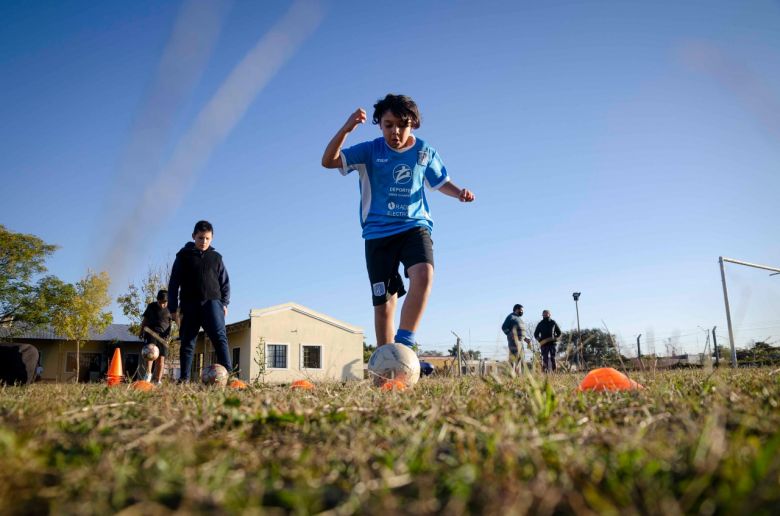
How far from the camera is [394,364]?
4.31m

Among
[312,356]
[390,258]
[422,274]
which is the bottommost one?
[312,356]

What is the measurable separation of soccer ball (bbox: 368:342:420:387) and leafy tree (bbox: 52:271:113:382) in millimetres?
32963

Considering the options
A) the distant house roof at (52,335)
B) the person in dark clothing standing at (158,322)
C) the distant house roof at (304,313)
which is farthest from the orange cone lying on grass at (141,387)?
the distant house roof at (52,335)

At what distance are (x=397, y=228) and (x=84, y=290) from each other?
35537mm

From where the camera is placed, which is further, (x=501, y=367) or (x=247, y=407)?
(x=501, y=367)

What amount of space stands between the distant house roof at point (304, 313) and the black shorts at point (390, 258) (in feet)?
84.2

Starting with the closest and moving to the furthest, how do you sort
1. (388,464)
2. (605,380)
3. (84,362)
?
(388,464) < (605,380) < (84,362)

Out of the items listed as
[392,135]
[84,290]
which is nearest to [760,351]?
[392,135]

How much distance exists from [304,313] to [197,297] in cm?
2593

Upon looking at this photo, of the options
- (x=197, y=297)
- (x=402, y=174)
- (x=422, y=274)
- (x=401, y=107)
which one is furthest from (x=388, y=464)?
(x=197, y=297)

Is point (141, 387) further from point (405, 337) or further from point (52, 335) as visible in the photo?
point (52, 335)

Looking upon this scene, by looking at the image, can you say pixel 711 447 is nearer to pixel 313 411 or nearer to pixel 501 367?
pixel 313 411

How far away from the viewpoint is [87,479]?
1262 millimetres

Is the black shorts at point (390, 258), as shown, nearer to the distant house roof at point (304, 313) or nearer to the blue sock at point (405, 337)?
the blue sock at point (405, 337)
